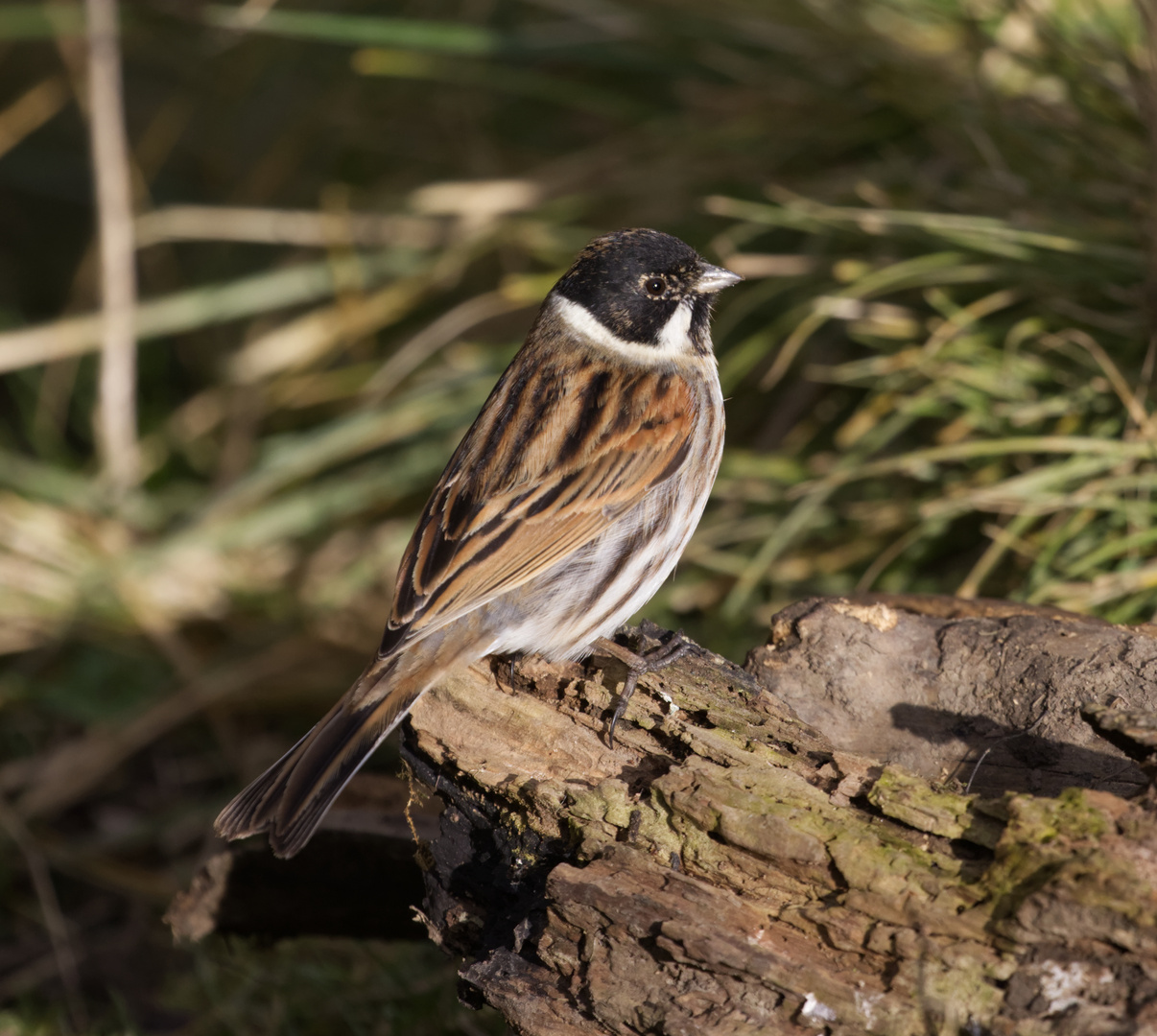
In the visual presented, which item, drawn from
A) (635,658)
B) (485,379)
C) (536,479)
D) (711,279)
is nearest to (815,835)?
(635,658)

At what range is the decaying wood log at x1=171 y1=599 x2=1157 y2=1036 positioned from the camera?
5.82 feet

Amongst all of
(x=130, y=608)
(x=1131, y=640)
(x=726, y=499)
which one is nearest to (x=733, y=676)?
(x=1131, y=640)

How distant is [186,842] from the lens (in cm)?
411

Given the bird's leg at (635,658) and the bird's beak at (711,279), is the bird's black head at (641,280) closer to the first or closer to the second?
the bird's beak at (711,279)

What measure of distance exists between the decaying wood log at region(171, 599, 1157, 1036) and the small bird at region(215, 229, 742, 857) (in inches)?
4.3

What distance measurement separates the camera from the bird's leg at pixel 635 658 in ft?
7.63

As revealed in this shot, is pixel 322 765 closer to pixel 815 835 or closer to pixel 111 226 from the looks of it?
pixel 815 835

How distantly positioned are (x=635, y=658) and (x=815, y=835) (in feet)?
2.19

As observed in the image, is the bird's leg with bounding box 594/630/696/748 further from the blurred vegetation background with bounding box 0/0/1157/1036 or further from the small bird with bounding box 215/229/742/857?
the blurred vegetation background with bounding box 0/0/1157/1036

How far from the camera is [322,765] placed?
2.44 m

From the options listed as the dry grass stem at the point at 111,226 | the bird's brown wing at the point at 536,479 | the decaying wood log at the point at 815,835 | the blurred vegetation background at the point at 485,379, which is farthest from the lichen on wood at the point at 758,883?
the dry grass stem at the point at 111,226

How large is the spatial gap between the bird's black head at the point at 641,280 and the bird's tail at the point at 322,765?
115 centimetres

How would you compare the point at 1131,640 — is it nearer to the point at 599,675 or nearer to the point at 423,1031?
the point at 599,675

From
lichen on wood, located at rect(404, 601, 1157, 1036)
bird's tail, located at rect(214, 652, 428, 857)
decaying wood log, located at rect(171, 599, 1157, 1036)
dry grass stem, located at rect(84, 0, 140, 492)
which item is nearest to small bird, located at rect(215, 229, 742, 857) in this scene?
bird's tail, located at rect(214, 652, 428, 857)
